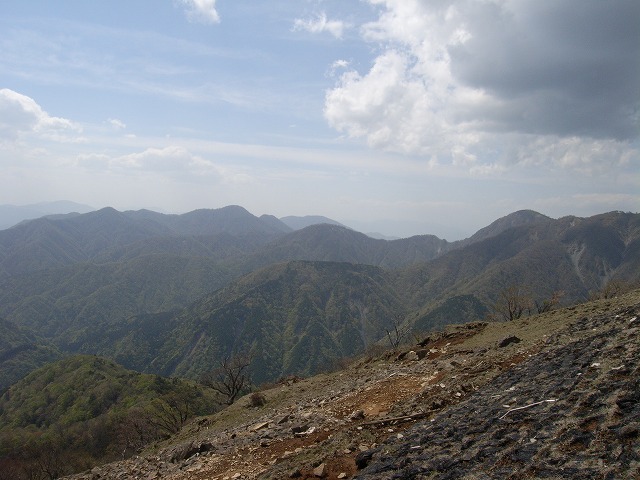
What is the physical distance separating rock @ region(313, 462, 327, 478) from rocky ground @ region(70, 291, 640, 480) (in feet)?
0.13

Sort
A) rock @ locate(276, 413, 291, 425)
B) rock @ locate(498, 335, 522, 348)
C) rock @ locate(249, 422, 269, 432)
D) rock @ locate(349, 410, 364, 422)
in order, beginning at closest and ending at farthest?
rock @ locate(349, 410, 364, 422)
rock @ locate(276, 413, 291, 425)
rock @ locate(249, 422, 269, 432)
rock @ locate(498, 335, 522, 348)

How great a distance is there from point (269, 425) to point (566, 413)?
462 inches

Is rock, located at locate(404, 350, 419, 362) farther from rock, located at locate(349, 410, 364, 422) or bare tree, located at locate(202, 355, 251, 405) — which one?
bare tree, located at locate(202, 355, 251, 405)

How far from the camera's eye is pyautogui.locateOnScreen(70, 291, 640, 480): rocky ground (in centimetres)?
690

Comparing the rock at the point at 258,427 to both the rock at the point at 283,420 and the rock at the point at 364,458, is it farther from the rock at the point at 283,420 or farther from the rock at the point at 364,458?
the rock at the point at 364,458

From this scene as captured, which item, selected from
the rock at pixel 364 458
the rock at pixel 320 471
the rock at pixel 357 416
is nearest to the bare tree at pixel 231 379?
the rock at pixel 357 416

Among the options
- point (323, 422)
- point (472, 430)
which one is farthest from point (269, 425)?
point (472, 430)

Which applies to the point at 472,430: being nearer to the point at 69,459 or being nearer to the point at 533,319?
the point at 533,319

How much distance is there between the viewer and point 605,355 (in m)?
10.4

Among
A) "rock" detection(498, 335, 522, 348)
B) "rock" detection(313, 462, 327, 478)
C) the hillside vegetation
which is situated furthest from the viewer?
the hillside vegetation

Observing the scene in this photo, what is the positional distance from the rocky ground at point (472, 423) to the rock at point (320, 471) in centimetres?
4

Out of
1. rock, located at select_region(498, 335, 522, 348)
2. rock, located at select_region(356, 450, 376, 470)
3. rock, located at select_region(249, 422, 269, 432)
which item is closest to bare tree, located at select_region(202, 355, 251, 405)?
rock, located at select_region(249, 422, 269, 432)

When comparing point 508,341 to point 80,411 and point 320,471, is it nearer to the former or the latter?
point 320,471

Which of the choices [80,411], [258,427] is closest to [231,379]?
[258,427]
